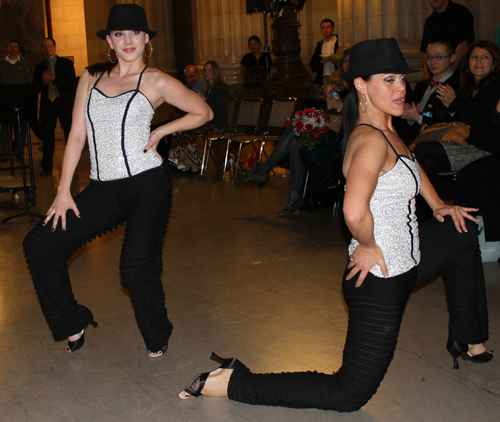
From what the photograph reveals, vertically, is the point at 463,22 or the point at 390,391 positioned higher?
→ the point at 463,22

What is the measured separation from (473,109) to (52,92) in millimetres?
7362

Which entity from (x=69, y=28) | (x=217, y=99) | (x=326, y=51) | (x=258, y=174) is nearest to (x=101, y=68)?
(x=258, y=174)

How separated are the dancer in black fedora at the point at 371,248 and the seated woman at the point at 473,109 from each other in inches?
103

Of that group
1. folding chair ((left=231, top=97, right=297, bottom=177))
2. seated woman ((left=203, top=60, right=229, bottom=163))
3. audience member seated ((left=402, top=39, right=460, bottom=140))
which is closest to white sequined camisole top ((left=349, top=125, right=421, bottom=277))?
audience member seated ((left=402, top=39, right=460, bottom=140))

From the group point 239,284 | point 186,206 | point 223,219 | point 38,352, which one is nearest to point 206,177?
point 186,206

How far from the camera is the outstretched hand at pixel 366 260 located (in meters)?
2.39

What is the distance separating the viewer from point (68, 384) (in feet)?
10.1

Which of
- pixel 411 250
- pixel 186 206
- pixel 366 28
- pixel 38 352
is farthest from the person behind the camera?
pixel 366 28

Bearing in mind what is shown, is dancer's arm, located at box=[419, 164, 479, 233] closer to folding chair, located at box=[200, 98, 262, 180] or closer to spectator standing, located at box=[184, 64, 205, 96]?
folding chair, located at box=[200, 98, 262, 180]

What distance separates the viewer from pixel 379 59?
7.65 ft

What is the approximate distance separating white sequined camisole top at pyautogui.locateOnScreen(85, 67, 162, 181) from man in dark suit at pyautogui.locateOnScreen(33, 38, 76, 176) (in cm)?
740

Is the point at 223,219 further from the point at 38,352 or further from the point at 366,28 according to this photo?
the point at 366,28

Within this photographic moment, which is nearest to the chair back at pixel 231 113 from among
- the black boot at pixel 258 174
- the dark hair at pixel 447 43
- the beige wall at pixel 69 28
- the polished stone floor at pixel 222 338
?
the black boot at pixel 258 174

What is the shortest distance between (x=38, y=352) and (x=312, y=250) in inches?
102
